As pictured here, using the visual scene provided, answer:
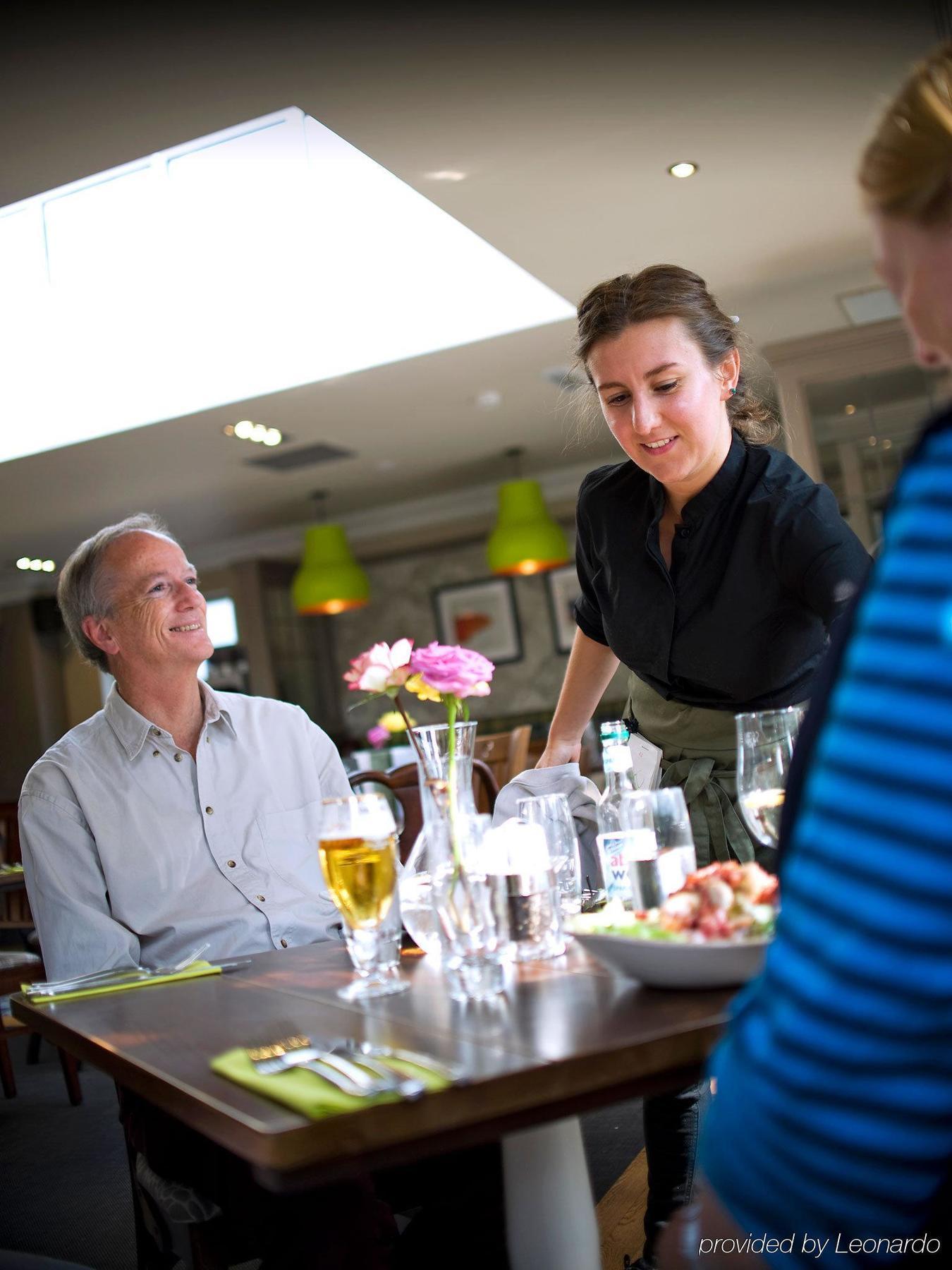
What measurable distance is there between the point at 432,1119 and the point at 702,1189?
19cm

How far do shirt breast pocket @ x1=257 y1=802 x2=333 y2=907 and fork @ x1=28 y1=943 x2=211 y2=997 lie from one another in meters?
0.49

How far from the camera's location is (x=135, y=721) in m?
2.09

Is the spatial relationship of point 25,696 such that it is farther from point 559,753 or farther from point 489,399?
point 559,753

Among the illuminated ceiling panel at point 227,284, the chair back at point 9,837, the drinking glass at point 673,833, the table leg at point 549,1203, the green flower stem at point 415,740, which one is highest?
the illuminated ceiling panel at point 227,284

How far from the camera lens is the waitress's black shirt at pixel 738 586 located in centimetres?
166

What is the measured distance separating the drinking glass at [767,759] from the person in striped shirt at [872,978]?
564mm

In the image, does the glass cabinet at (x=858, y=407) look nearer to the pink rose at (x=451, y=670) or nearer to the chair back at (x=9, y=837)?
the chair back at (x=9, y=837)

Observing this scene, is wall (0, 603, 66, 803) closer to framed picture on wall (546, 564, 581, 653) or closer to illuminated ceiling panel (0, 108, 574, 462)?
illuminated ceiling panel (0, 108, 574, 462)

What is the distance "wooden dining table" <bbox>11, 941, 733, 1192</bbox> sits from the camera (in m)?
0.79

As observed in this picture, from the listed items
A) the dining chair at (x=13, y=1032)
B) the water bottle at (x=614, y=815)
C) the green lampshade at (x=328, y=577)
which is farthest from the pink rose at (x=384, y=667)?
the green lampshade at (x=328, y=577)

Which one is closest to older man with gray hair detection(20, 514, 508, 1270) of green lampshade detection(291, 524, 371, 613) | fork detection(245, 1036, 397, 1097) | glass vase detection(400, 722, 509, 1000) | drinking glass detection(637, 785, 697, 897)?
glass vase detection(400, 722, 509, 1000)

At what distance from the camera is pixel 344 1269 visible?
1.11 meters

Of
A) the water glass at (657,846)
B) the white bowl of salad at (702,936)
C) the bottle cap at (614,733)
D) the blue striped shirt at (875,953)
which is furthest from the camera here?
the bottle cap at (614,733)

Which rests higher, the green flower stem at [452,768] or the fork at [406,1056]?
the green flower stem at [452,768]
